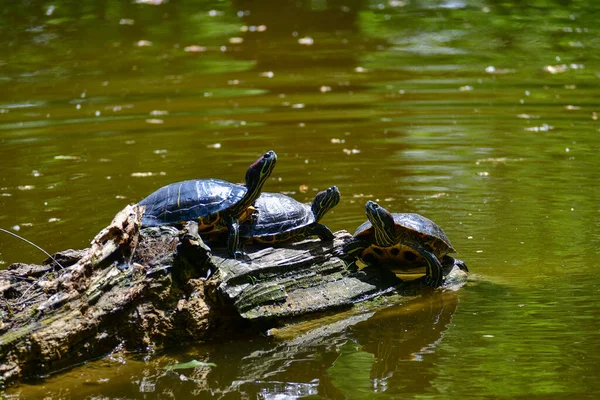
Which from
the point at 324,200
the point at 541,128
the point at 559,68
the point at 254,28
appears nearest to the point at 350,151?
the point at 541,128

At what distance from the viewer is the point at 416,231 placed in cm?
537

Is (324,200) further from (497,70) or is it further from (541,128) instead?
(497,70)

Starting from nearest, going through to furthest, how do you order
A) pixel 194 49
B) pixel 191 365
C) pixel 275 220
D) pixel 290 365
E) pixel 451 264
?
pixel 191 365 < pixel 290 365 < pixel 275 220 < pixel 451 264 < pixel 194 49

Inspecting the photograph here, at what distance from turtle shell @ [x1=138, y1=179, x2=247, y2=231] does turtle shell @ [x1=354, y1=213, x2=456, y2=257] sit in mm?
864

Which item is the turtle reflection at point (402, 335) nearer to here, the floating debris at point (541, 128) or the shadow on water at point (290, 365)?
the shadow on water at point (290, 365)

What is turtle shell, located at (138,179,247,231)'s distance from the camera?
5.01 m

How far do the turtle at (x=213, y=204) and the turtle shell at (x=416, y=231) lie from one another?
78 cm

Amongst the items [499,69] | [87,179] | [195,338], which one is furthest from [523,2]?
[195,338]

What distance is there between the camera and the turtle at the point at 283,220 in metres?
5.20

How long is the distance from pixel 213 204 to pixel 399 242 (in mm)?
1241

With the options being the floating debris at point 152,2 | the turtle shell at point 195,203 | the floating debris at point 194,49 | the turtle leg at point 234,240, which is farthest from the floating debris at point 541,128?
the floating debris at point 152,2

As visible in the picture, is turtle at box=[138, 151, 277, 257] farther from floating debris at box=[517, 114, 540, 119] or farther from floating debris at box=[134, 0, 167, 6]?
floating debris at box=[134, 0, 167, 6]

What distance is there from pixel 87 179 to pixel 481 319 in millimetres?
4998

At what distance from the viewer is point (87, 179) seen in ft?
28.2
